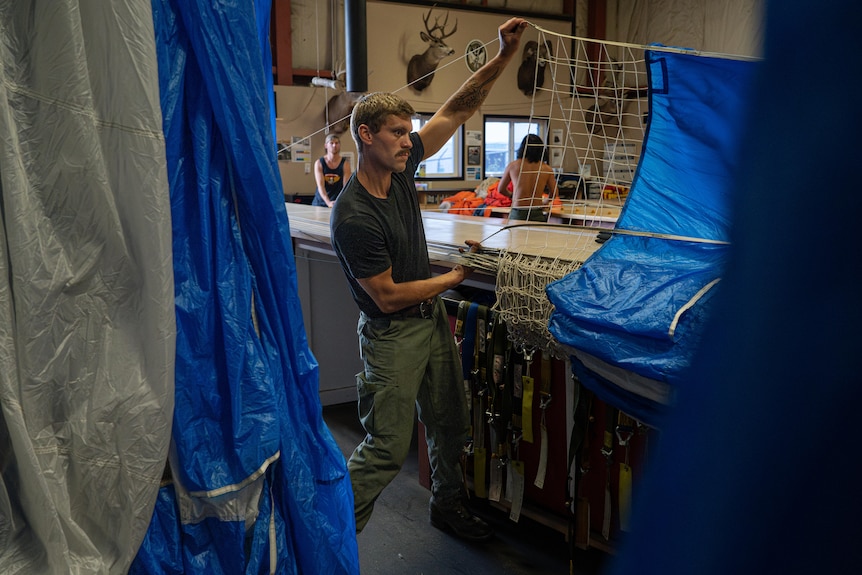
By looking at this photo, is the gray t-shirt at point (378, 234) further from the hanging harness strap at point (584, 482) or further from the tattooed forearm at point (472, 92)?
the hanging harness strap at point (584, 482)

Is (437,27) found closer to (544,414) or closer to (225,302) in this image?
(544,414)

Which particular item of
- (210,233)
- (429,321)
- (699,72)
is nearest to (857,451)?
(210,233)

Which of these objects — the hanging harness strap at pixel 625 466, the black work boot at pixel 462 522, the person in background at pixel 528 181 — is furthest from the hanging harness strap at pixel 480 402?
the person in background at pixel 528 181

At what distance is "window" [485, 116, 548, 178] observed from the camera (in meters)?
10.8

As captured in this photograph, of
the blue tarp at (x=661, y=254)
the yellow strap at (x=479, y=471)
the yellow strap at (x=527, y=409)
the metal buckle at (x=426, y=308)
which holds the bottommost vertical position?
the yellow strap at (x=479, y=471)

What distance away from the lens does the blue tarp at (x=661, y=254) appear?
1.63 m

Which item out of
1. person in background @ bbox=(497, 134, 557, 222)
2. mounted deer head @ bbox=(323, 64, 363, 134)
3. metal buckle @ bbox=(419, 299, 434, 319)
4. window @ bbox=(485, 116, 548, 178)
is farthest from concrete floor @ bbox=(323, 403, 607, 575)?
window @ bbox=(485, 116, 548, 178)

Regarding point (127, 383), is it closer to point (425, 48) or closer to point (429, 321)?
point (429, 321)

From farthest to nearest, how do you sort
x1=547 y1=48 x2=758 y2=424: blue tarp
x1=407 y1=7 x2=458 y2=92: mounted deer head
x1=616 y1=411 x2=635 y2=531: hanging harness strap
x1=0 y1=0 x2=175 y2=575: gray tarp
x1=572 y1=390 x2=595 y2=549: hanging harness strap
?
x1=407 y1=7 x2=458 y2=92: mounted deer head, x1=572 y1=390 x2=595 y2=549: hanging harness strap, x1=616 y1=411 x2=635 y2=531: hanging harness strap, x1=547 y1=48 x2=758 y2=424: blue tarp, x1=0 y1=0 x2=175 y2=575: gray tarp

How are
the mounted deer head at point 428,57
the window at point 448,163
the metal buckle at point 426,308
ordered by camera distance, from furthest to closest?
1. the window at point 448,163
2. the mounted deer head at point 428,57
3. the metal buckle at point 426,308

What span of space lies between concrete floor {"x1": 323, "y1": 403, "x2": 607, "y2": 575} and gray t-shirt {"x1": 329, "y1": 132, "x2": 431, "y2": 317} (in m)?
0.86

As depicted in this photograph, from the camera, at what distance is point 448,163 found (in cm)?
1037

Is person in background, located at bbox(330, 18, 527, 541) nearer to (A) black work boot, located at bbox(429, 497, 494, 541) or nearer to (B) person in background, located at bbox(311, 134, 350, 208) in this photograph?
(A) black work boot, located at bbox(429, 497, 494, 541)

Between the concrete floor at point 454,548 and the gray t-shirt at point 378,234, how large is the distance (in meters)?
0.86
